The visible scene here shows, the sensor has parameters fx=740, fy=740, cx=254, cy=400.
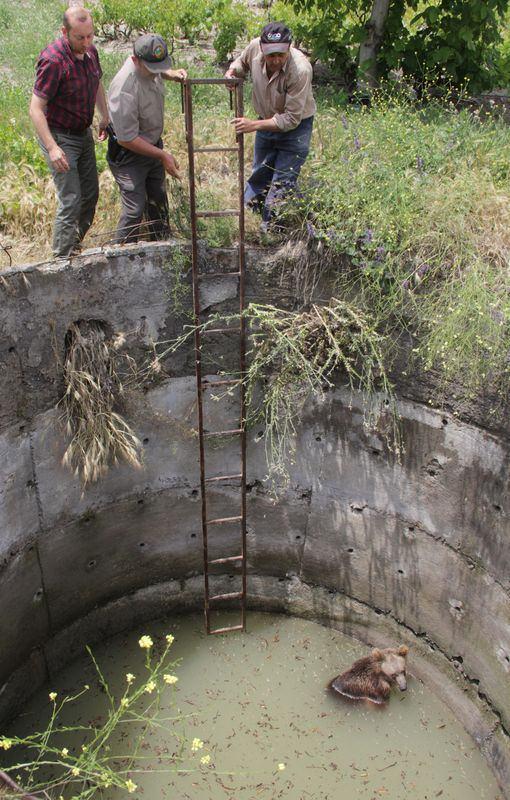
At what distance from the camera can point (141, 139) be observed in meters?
5.58

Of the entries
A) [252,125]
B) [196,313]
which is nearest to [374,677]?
[196,313]

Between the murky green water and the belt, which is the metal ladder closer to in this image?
the murky green water

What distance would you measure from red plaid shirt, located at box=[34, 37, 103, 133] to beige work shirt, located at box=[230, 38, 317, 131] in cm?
125

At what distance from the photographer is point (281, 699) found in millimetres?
6453

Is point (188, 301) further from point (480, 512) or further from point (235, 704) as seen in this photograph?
point (235, 704)

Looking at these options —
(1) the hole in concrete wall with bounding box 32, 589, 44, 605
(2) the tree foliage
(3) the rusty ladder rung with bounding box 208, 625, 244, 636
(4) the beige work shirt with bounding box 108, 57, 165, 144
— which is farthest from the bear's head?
(2) the tree foliage

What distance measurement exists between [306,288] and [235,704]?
3620 millimetres

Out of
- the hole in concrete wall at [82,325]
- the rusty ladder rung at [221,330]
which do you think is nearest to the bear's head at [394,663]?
the rusty ladder rung at [221,330]

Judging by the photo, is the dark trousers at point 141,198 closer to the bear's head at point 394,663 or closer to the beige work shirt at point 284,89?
the beige work shirt at point 284,89

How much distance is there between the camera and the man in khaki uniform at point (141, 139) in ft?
17.6

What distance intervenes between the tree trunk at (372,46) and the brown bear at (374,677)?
569 cm

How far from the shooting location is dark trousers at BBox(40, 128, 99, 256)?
5.71 metres

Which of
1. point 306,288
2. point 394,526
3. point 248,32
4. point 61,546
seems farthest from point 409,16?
point 61,546

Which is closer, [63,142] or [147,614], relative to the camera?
[63,142]
